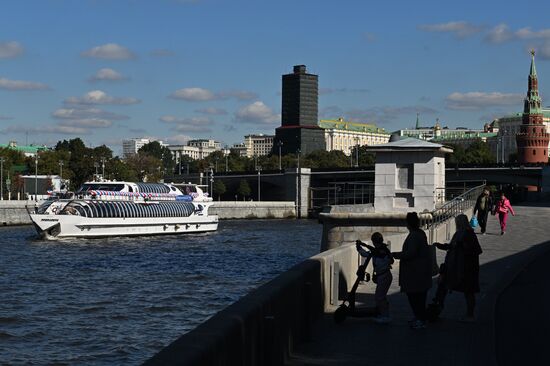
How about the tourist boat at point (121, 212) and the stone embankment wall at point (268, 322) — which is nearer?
the stone embankment wall at point (268, 322)

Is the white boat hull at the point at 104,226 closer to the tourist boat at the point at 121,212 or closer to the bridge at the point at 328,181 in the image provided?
the tourist boat at the point at 121,212

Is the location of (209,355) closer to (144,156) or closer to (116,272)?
(116,272)

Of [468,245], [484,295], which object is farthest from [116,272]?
[468,245]

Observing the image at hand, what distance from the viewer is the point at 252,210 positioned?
427 ft

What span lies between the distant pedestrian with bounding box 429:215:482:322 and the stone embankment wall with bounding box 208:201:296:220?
104822 millimetres

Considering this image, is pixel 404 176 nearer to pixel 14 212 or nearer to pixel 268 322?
pixel 268 322

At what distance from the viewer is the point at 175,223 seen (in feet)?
257

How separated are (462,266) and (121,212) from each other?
60.1m

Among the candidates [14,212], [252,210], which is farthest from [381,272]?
[252,210]

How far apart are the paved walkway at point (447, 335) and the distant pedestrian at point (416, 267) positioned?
0.46 m

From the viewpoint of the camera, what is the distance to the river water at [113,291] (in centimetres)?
2159

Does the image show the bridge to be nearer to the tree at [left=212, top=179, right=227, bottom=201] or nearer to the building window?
the tree at [left=212, top=179, right=227, bottom=201]

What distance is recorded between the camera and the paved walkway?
11.4m

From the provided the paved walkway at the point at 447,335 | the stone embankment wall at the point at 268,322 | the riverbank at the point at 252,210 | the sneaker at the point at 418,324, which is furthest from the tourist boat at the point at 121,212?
the sneaker at the point at 418,324
